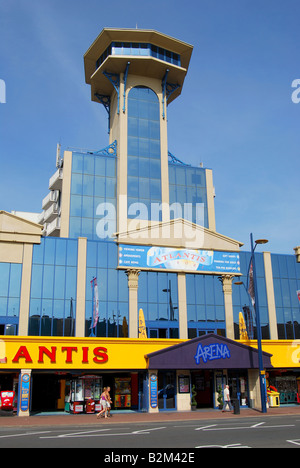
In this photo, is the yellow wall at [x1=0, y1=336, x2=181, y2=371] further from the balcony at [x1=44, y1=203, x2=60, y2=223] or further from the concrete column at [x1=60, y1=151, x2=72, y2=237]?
the balcony at [x1=44, y1=203, x2=60, y2=223]

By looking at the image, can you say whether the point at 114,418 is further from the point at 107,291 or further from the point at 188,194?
the point at 188,194

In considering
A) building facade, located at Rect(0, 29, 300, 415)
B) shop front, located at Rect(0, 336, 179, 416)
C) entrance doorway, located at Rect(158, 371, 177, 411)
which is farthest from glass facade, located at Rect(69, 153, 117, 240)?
entrance doorway, located at Rect(158, 371, 177, 411)

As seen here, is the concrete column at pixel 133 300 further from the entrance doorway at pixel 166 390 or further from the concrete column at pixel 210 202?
the concrete column at pixel 210 202

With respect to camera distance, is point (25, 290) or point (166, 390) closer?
point (166, 390)

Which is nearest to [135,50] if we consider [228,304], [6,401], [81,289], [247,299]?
[81,289]

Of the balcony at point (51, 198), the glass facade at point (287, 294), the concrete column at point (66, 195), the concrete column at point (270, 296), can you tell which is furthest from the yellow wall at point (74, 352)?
the balcony at point (51, 198)

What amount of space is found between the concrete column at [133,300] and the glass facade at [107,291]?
401 mm

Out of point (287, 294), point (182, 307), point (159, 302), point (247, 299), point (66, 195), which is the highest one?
point (66, 195)

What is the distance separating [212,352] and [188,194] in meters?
22.2

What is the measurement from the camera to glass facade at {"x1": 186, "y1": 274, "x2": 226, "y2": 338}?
35.6 metres

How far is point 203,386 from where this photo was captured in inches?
1391

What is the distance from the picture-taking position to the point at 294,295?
39.5 metres

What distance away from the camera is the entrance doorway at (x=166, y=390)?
104ft

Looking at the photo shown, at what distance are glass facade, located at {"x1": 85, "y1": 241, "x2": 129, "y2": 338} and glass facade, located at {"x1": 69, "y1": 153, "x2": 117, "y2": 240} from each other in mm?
9986
